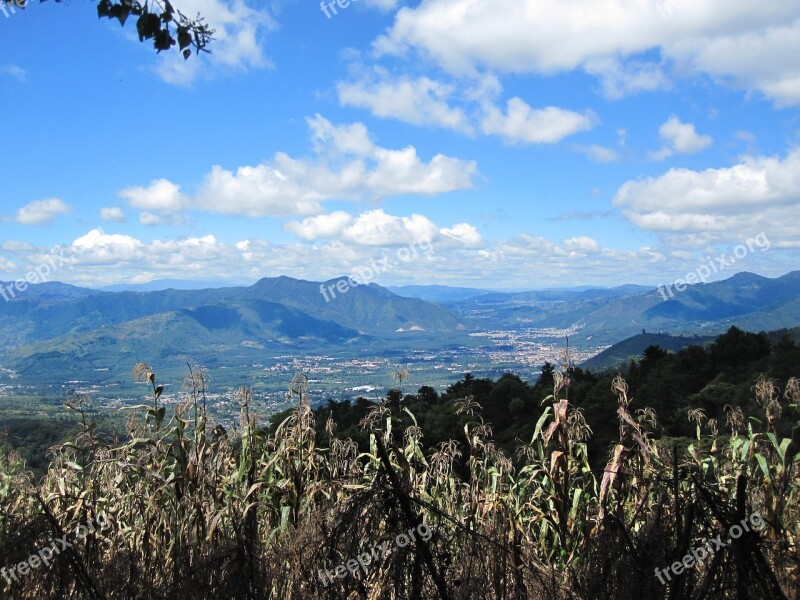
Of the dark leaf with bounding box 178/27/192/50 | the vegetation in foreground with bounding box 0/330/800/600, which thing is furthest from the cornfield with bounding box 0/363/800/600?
the dark leaf with bounding box 178/27/192/50

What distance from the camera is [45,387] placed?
227 feet

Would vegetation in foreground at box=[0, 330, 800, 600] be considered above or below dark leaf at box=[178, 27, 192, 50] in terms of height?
below

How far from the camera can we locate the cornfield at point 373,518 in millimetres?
1994

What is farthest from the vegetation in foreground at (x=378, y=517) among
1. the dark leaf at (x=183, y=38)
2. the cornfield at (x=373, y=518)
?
the dark leaf at (x=183, y=38)

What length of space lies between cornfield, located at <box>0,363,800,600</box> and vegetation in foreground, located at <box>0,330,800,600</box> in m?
0.01

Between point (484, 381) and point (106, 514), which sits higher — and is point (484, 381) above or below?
below

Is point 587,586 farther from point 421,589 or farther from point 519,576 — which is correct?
point 421,589

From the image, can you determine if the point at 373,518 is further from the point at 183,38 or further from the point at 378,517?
the point at 183,38

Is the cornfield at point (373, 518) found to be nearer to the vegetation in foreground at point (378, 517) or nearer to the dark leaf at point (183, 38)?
the vegetation in foreground at point (378, 517)

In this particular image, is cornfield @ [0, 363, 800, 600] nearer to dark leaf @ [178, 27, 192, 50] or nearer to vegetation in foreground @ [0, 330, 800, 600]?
vegetation in foreground @ [0, 330, 800, 600]

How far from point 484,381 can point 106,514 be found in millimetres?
21982

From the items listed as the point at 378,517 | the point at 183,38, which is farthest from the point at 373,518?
the point at 183,38

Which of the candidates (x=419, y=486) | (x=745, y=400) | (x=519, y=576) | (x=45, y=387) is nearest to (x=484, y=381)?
(x=745, y=400)

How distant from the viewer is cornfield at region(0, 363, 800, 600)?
6.54 feet
